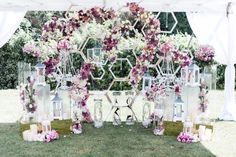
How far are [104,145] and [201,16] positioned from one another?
3.30 m

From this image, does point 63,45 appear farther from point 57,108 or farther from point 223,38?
point 223,38

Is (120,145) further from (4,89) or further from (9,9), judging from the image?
(4,89)

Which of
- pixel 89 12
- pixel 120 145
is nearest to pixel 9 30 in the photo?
pixel 89 12

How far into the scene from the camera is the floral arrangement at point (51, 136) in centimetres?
601

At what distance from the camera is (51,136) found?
6059 millimetres

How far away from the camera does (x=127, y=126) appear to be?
6.90 m

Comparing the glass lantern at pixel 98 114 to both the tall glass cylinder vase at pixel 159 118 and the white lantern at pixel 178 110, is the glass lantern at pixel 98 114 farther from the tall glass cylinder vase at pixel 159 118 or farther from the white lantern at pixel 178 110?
the white lantern at pixel 178 110

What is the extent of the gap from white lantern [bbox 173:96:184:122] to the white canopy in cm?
123

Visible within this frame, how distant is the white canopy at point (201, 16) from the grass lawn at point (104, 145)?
5.61 feet

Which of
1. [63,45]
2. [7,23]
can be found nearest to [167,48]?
[63,45]

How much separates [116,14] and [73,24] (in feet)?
1.91

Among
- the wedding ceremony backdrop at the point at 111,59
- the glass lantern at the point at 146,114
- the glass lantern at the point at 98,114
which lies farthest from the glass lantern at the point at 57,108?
the glass lantern at the point at 146,114

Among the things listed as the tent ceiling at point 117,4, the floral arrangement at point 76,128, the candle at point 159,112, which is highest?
the tent ceiling at point 117,4

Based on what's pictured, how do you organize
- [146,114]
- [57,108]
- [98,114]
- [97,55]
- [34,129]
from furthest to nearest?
[98,114]
[146,114]
[97,55]
[57,108]
[34,129]
